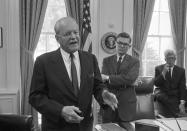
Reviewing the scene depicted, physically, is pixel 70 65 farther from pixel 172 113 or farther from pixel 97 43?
pixel 97 43

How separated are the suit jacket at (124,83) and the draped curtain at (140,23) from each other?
2.15 metres

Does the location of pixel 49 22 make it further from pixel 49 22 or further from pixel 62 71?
pixel 62 71

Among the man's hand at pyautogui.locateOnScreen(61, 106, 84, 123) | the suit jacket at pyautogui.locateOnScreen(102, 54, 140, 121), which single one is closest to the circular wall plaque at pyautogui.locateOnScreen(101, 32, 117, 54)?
the suit jacket at pyautogui.locateOnScreen(102, 54, 140, 121)

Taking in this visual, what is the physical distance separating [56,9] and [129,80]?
103 inches

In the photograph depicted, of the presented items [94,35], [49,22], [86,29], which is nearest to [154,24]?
[94,35]

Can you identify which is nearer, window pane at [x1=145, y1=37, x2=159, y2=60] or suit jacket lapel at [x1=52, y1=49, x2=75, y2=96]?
suit jacket lapel at [x1=52, y1=49, x2=75, y2=96]

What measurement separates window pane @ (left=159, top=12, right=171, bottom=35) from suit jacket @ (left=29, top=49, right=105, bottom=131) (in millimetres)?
4063

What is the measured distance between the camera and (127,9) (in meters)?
5.03

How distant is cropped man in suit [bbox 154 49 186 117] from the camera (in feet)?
12.4

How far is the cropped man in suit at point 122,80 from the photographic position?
9.25 feet

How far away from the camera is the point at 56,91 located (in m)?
1.77

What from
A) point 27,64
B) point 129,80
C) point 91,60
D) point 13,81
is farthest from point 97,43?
point 91,60

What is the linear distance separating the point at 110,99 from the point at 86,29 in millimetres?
2843

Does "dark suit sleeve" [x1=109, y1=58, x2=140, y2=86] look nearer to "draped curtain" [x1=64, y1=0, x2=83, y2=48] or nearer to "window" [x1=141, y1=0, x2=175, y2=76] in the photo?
"draped curtain" [x1=64, y1=0, x2=83, y2=48]
